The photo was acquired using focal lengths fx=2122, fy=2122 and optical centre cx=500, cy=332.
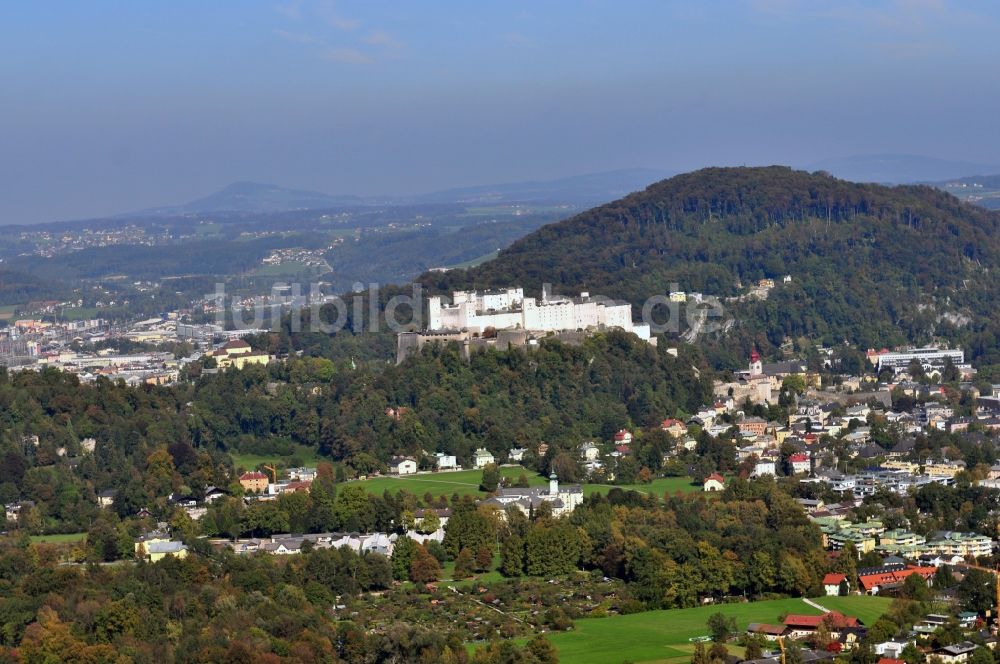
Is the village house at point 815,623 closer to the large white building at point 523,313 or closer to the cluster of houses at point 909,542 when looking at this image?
the cluster of houses at point 909,542

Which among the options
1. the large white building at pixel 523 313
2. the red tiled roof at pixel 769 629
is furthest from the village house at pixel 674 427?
the red tiled roof at pixel 769 629

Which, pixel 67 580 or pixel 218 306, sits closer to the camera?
pixel 67 580

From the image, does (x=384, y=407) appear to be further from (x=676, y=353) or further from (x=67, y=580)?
(x=67, y=580)

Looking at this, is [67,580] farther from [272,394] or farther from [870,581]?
[272,394]

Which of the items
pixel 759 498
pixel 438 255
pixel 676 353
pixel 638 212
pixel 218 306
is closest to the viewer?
pixel 759 498

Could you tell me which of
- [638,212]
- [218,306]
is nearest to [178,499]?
[638,212]

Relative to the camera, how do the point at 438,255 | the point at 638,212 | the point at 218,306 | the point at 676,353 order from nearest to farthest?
the point at 676,353
the point at 638,212
the point at 218,306
the point at 438,255

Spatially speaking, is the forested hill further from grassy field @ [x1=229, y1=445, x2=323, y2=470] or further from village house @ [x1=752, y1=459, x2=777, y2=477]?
village house @ [x1=752, y1=459, x2=777, y2=477]
